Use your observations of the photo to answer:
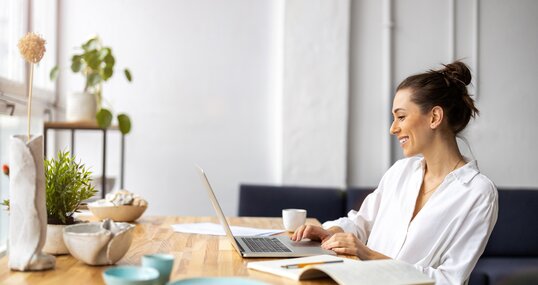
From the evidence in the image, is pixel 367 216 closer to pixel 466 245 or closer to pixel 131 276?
pixel 466 245

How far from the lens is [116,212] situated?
6.53ft

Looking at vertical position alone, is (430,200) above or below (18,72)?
below

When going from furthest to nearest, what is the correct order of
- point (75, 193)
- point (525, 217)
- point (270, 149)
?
1. point (270, 149)
2. point (525, 217)
3. point (75, 193)

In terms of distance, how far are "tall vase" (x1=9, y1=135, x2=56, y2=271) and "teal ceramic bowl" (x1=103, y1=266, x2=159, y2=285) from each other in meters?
0.29

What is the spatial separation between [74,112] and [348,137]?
5.57 ft

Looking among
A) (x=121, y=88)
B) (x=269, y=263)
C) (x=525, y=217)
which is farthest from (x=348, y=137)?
(x=269, y=263)

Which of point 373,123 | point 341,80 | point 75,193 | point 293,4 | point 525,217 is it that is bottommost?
point 525,217

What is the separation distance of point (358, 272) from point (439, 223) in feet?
2.33

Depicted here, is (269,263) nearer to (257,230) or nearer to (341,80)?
(257,230)

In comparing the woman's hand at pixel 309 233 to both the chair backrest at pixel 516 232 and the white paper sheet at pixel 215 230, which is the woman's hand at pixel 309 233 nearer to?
the white paper sheet at pixel 215 230

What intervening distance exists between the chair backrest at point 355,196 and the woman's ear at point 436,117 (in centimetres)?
147

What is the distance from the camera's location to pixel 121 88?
11.7ft

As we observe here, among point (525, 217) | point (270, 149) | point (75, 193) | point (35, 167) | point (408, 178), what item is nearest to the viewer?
point (35, 167)

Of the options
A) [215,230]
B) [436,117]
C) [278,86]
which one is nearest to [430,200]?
[436,117]
